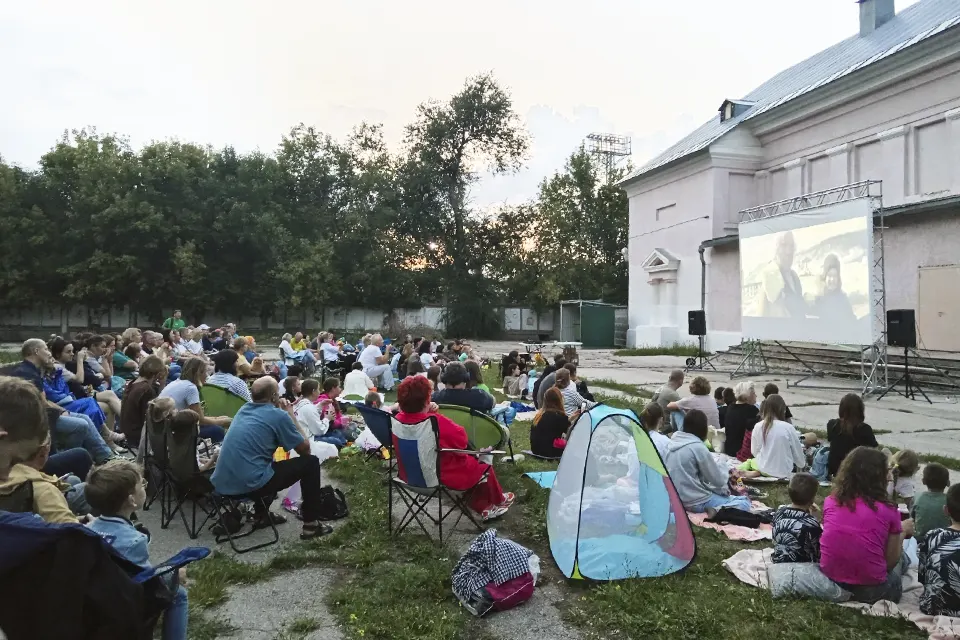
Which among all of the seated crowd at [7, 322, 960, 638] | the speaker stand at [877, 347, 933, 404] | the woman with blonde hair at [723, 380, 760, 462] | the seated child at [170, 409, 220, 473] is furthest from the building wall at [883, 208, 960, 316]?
the seated child at [170, 409, 220, 473]

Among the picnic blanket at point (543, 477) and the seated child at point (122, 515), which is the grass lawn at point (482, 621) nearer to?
the seated child at point (122, 515)

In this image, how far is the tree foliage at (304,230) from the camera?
1248 inches

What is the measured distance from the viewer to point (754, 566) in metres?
4.29

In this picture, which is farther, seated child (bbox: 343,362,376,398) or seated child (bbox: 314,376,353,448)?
seated child (bbox: 343,362,376,398)

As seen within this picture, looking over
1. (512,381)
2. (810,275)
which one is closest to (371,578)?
(512,381)

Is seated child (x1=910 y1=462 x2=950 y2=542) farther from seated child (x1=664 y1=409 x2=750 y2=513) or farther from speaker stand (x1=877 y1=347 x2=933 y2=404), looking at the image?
speaker stand (x1=877 y1=347 x2=933 y2=404)

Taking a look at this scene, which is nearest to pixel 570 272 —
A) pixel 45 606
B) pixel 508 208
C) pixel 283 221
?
pixel 508 208

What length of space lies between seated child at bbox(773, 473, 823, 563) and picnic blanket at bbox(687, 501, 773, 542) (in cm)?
92

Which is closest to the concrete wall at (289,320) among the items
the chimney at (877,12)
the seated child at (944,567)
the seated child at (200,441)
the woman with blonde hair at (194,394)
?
the chimney at (877,12)

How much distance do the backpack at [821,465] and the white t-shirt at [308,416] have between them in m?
5.35

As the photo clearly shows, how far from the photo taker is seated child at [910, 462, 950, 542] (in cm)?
400

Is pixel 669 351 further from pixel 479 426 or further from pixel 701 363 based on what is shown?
pixel 479 426

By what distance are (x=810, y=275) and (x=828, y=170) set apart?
9408 mm

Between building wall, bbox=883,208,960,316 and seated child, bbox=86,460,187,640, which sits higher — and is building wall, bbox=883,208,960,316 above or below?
above
